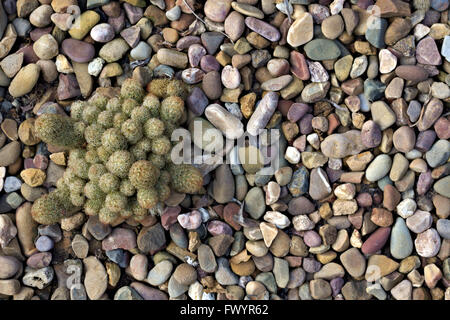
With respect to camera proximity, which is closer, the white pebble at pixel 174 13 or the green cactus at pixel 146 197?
the green cactus at pixel 146 197

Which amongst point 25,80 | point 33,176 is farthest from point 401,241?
point 25,80

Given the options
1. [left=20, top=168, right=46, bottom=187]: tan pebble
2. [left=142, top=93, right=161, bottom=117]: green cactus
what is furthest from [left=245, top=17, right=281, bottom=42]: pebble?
[left=20, top=168, right=46, bottom=187]: tan pebble

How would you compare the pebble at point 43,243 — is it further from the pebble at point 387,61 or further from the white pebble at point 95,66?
the pebble at point 387,61

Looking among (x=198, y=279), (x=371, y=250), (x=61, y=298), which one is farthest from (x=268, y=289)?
(x=61, y=298)

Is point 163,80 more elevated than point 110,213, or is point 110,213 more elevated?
point 163,80

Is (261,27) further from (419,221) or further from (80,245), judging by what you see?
(80,245)

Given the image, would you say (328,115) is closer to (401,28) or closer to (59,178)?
(401,28)

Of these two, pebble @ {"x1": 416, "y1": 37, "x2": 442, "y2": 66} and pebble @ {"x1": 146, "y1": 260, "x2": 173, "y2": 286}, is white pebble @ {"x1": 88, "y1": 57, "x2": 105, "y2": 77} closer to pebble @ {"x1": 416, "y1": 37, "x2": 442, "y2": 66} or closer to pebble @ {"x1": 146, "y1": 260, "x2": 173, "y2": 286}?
pebble @ {"x1": 146, "y1": 260, "x2": 173, "y2": 286}

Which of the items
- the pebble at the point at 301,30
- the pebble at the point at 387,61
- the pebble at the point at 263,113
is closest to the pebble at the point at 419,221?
the pebble at the point at 387,61
